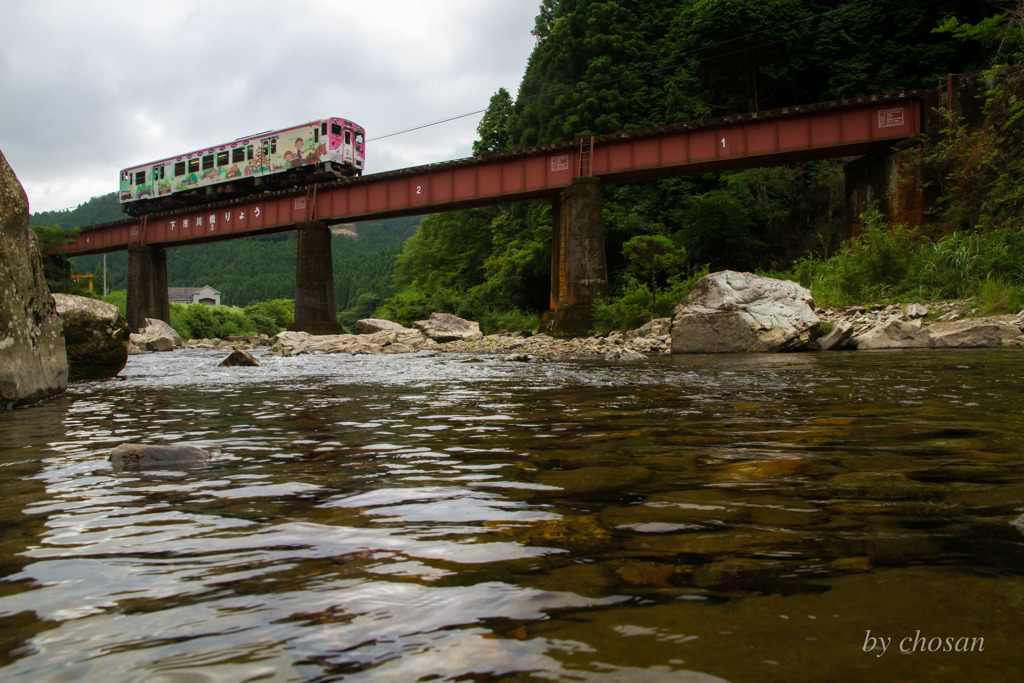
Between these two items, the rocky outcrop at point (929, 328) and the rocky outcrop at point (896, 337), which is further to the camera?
the rocky outcrop at point (896, 337)

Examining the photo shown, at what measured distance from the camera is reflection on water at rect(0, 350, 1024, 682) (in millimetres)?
1111

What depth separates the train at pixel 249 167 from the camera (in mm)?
27703

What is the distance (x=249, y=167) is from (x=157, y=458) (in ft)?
98.3

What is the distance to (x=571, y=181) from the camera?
2214 centimetres

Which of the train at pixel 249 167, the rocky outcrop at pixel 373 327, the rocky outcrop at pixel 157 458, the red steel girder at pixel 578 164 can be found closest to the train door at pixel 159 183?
the train at pixel 249 167

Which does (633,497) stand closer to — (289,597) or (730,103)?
(289,597)

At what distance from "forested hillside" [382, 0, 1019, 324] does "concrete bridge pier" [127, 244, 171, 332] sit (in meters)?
13.0

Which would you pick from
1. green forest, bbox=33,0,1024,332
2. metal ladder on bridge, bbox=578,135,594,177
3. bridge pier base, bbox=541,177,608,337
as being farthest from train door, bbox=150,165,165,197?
metal ladder on bridge, bbox=578,135,594,177

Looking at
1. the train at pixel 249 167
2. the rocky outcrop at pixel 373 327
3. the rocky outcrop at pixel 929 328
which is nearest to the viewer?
Answer: the rocky outcrop at pixel 929 328

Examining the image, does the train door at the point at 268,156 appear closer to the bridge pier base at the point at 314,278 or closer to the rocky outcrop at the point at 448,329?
the bridge pier base at the point at 314,278

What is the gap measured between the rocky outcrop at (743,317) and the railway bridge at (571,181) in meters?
6.81
